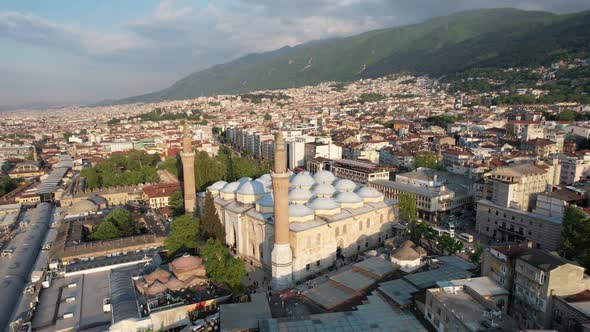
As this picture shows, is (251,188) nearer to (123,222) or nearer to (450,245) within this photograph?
(123,222)

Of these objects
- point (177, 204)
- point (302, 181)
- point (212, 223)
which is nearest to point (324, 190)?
point (302, 181)

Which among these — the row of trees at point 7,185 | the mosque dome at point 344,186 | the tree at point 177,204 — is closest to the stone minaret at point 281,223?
the mosque dome at point 344,186

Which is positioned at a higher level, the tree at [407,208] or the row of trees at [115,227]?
the tree at [407,208]

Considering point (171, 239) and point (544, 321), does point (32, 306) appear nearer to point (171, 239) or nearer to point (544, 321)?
point (171, 239)

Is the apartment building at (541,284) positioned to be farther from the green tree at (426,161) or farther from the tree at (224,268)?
the green tree at (426,161)

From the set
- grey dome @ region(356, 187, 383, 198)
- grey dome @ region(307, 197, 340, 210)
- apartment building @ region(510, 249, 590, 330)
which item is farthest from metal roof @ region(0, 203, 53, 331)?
apartment building @ region(510, 249, 590, 330)
